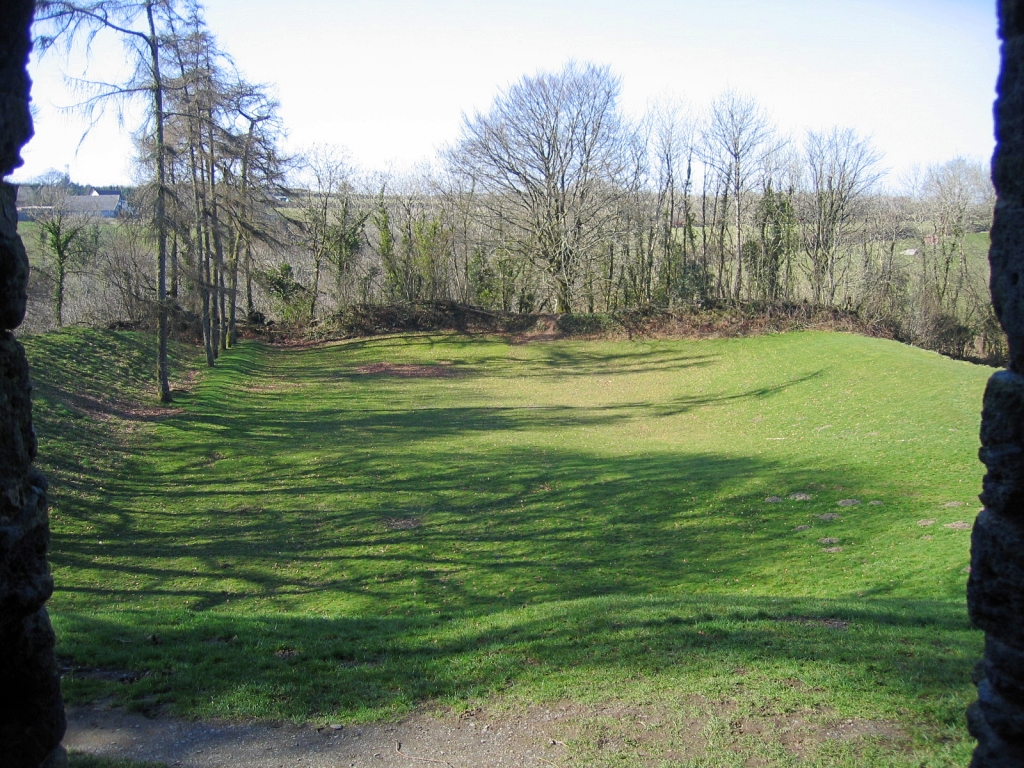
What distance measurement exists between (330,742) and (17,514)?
357 centimetres

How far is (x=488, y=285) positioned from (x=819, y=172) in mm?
22033

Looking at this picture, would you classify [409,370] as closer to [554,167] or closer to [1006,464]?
[554,167]

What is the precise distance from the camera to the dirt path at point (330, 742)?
226 inches

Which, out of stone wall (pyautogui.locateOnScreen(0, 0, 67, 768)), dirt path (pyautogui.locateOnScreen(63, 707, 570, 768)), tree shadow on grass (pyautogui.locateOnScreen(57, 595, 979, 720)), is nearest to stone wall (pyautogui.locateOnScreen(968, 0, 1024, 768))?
tree shadow on grass (pyautogui.locateOnScreen(57, 595, 979, 720))

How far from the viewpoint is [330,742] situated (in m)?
6.04

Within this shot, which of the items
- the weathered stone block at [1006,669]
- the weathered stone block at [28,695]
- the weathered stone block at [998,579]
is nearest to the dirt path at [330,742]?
the weathered stone block at [28,695]

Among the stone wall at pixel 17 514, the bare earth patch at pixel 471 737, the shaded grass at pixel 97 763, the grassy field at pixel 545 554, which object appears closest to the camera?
the stone wall at pixel 17 514

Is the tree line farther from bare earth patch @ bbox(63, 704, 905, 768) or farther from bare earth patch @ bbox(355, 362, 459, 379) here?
bare earth patch @ bbox(63, 704, 905, 768)

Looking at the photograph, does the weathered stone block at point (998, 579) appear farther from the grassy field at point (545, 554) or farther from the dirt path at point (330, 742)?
the dirt path at point (330, 742)

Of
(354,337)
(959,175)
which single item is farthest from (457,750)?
(959,175)

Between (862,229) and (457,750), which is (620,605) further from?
(862,229)

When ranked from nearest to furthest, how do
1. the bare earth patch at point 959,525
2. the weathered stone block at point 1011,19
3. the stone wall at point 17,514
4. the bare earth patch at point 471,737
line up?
the weathered stone block at point 1011,19, the stone wall at point 17,514, the bare earth patch at point 471,737, the bare earth patch at point 959,525

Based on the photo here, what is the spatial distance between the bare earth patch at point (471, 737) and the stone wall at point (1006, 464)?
8.00ft

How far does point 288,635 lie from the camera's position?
27.6 ft
